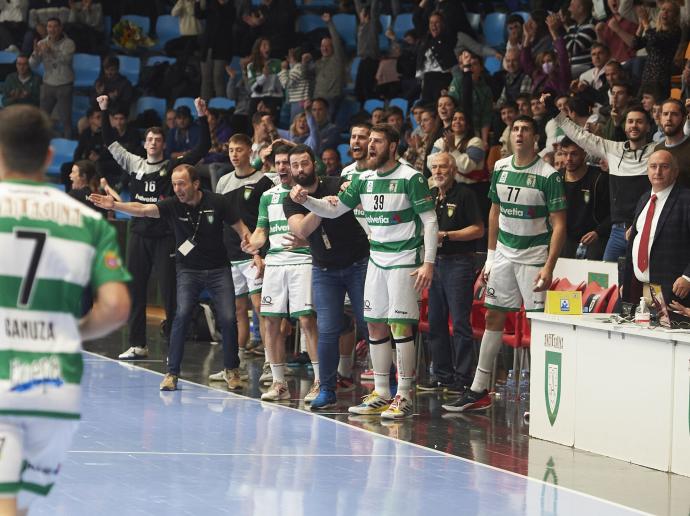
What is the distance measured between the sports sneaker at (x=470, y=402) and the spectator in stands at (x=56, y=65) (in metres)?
11.4

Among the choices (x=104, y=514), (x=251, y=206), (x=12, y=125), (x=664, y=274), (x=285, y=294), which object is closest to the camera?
(x=12, y=125)

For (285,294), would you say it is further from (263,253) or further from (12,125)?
(12,125)

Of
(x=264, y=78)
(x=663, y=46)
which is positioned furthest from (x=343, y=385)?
(x=264, y=78)

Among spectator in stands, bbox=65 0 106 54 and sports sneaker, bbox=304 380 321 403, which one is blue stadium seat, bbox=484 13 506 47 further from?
sports sneaker, bbox=304 380 321 403

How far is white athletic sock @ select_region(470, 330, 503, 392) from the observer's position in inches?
405

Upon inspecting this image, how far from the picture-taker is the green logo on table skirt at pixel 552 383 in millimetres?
9016

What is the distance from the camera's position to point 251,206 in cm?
1223

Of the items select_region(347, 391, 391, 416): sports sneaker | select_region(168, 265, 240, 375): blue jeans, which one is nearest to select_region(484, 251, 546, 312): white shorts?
select_region(347, 391, 391, 416): sports sneaker

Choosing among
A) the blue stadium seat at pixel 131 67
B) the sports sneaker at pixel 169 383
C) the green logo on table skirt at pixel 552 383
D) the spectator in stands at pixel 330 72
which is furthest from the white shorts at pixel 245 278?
the blue stadium seat at pixel 131 67

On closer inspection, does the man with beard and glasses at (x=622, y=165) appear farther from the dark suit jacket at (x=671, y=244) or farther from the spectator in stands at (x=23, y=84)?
the spectator in stands at (x=23, y=84)

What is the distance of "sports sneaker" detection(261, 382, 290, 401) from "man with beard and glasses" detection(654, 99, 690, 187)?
3.62 metres

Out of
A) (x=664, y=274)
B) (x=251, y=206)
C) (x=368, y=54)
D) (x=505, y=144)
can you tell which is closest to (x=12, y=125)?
(x=664, y=274)

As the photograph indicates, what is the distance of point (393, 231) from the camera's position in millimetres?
9805

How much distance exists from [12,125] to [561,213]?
6496 mm
